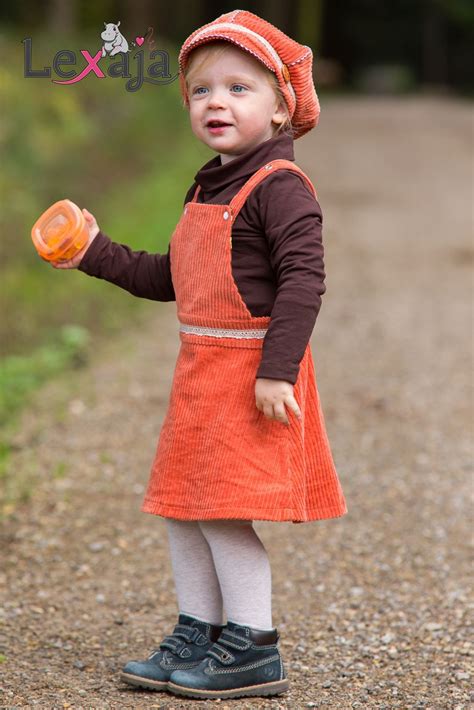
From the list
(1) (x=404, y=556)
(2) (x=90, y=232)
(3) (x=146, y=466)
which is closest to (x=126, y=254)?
(2) (x=90, y=232)

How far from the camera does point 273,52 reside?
8.82 feet

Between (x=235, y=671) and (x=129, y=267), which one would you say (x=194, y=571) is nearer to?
(x=235, y=671)

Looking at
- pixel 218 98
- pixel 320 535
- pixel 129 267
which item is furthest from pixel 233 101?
pixel 320 535

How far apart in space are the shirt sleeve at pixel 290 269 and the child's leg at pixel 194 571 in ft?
1.63

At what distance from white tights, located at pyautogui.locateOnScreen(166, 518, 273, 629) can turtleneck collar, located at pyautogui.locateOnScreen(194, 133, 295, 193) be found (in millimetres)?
790

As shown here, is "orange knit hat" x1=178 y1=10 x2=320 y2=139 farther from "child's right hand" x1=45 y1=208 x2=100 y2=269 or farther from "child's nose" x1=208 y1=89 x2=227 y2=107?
"child's right hand" x1=45 y1=208 x2=100 y2=269

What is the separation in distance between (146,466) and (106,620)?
4.85ft

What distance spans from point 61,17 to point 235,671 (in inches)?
716

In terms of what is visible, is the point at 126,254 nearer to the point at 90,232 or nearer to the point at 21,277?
the point at 90,232

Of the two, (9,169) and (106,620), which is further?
(9,169)

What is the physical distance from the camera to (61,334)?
7.03m

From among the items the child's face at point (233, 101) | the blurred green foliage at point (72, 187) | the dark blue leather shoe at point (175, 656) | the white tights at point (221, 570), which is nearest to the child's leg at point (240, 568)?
the white tights at point (221, 570)

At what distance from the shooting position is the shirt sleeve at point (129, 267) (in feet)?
9.64

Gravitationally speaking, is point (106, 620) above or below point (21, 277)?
above
